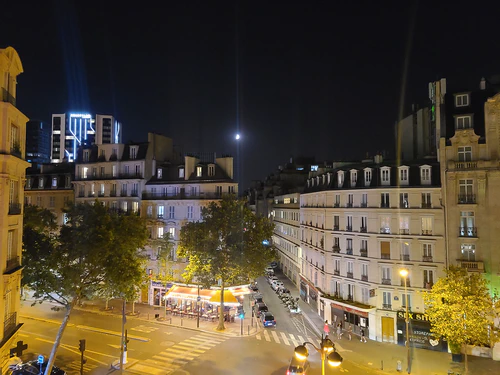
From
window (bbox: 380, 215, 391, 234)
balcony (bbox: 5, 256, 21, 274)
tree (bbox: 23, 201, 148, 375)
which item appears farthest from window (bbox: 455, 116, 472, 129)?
balcony (bbox: 5, 256, 21, 274)

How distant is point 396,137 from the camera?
48.5 m

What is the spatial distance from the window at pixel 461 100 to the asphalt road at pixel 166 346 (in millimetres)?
25933

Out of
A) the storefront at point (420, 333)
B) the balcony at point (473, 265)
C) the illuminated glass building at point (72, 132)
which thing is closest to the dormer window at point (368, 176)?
the balcony at point (473, 265)

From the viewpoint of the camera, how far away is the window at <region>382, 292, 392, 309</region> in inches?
1291

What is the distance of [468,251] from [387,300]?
8.61 m

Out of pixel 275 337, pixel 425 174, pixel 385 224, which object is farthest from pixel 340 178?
pixel 275 337

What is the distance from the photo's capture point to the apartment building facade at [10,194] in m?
17.2

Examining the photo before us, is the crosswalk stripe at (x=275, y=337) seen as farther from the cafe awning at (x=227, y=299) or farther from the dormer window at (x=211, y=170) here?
the dormer window at (x=211, y=170)

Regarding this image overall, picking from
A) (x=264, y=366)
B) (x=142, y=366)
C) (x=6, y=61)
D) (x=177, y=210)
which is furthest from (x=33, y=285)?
(x=177, y=210)

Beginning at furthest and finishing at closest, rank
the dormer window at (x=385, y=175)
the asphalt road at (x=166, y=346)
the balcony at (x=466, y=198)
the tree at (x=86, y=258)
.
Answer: the dormer window at (x=385, y=175), the balcony at (x=466, y=198), the asphalt road at (x=166, y=346), the tree at (x=86, y=258)

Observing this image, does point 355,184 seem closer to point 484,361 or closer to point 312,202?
point 312,202

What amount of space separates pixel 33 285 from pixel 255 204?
221 ft

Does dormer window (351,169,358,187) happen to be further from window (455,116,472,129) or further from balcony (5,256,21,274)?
balcony (5,256,21,274)

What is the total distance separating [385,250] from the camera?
33688 mm
